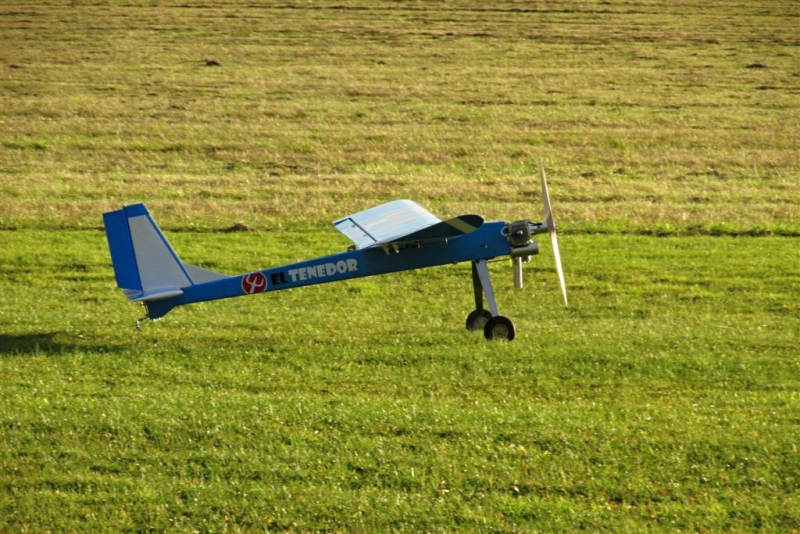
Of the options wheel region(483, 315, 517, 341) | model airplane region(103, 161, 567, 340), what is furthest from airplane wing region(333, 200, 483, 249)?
wheel region(483, 315, 517, 341)

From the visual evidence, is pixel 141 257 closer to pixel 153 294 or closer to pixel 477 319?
pixel 153 294

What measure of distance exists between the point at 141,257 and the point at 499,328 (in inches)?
200

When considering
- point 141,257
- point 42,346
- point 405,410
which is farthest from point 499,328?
point 42,346

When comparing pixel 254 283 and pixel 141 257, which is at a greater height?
pixel 141 257

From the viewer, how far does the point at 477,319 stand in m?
15.2

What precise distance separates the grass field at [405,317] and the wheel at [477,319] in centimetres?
54

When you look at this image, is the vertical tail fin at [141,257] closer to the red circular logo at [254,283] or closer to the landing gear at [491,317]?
the red circular logo at [254,283]

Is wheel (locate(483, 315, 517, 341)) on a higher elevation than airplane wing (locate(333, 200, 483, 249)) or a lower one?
lower

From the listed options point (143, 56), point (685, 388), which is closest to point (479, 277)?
point (685, 388)

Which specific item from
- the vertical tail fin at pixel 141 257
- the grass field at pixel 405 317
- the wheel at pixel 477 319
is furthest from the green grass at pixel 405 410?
the vertical tail fin at pixel 141 257

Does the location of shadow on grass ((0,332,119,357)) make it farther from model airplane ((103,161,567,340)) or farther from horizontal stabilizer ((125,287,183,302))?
model airplane ((103,161,567,340))

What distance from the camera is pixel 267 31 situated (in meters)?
50.5

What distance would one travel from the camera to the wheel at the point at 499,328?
14.4 metres

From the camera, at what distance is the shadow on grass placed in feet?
46.0
